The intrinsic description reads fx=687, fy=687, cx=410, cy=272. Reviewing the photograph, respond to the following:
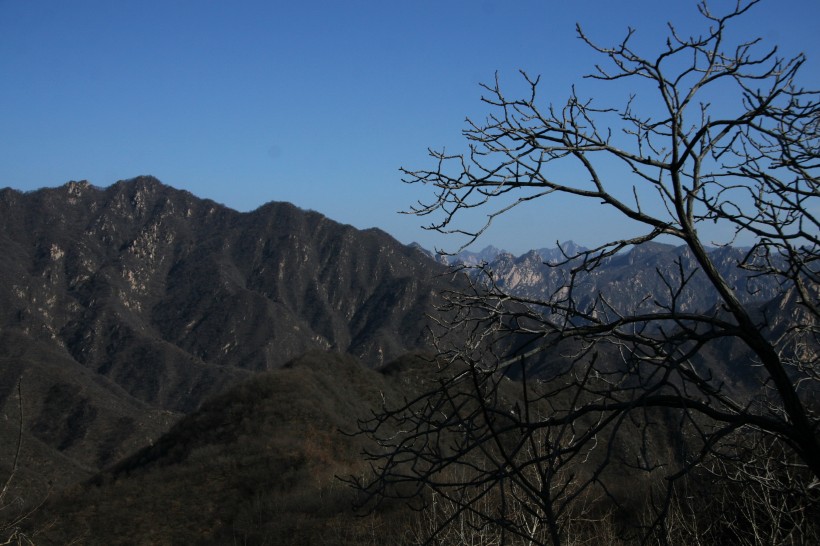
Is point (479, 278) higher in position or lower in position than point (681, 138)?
lower

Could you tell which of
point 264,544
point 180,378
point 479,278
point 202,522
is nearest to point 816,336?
point 479,278

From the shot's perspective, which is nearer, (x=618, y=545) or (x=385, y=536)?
(x=618, y=545)

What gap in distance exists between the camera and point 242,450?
41.6 meters

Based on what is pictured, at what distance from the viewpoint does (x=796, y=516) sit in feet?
32.6

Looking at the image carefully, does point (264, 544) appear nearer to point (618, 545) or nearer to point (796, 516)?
point (618, 545)

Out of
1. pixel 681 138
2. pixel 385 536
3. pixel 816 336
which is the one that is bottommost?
pixel 385 536

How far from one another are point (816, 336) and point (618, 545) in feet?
26.7

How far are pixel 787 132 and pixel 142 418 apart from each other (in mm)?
138247

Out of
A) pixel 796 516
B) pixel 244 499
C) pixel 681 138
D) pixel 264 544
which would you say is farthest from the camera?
pixel 244 499

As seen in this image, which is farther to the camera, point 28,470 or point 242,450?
point 28,470

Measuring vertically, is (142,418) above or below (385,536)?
below

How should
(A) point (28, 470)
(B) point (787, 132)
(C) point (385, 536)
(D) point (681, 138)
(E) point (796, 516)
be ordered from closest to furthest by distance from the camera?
(D) point (681, 138), (B) point (787, 132), (E) point (796, 516), (C) point (385, 536), (A) point (28, 470)

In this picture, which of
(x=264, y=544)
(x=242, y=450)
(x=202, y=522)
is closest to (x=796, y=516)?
(x=264, y=544)

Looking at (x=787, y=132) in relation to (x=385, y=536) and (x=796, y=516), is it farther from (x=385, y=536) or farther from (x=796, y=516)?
(x=385, y=536)
